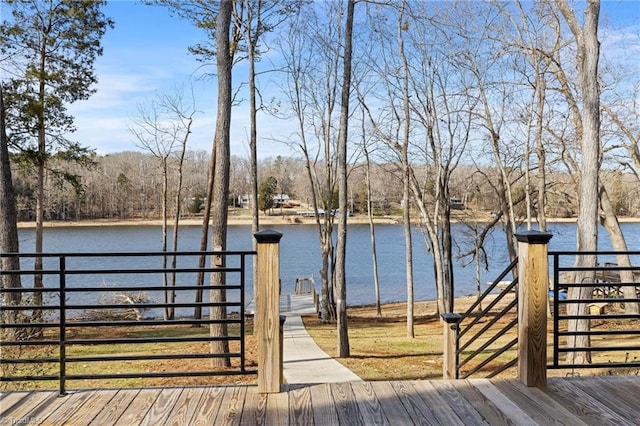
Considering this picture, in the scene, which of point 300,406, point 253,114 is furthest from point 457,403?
point 253,114

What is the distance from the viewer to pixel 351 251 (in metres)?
29.1

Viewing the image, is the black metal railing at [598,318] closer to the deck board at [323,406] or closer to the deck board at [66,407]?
the deck board at [323,406]

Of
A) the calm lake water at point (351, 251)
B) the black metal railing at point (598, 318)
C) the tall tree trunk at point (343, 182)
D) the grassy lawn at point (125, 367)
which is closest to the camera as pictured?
the black metal railing at point (598, 318)

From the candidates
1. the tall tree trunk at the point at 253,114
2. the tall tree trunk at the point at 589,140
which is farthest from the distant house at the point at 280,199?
the tall tree trunk at the point at 589,140

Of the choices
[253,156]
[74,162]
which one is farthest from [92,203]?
[253,156]

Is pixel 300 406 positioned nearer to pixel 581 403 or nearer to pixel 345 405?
pixel 345 405

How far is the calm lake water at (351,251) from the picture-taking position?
19750mm

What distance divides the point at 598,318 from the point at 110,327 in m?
8.86

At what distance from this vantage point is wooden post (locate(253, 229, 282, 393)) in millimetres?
2840

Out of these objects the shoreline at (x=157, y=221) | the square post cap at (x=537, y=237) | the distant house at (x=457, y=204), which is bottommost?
the shoreline at (x=157, y=221)

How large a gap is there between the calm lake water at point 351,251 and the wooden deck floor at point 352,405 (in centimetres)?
1459

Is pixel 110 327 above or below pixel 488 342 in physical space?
below

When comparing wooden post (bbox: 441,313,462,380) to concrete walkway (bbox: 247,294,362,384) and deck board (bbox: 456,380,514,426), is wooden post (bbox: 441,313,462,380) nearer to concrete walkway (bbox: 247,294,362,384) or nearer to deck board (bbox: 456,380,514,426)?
deck board (bbox: 456,380,514,426)

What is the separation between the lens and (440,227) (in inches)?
583
